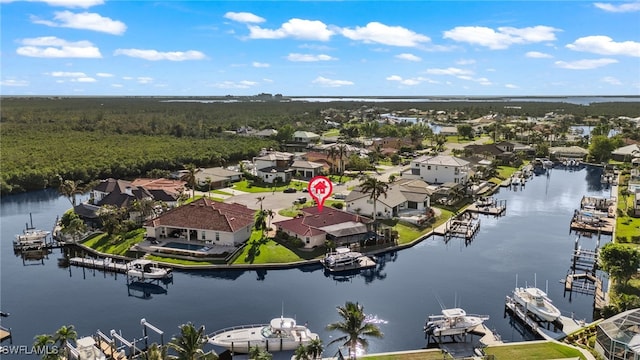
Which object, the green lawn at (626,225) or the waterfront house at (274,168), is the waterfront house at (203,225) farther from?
the green lawn at (626,225)

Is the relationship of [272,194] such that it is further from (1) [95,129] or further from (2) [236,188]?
(1) [95,129]

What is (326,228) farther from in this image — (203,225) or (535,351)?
(535,351)

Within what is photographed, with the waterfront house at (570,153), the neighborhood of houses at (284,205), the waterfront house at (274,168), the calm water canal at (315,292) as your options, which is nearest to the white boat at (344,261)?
the calm water canal at (315,292)

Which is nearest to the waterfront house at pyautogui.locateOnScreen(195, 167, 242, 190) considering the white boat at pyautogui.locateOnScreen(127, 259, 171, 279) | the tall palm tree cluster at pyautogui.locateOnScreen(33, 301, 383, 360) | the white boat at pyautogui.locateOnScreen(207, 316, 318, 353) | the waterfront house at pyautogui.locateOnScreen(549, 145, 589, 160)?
the white boat at pyautogui.locateOnScreen(127, 259, 171, 279)

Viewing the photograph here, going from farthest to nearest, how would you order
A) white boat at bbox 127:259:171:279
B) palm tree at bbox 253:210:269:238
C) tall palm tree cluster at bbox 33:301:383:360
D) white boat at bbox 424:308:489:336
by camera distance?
palm tree at bbox 253:210:269:238, white boat at bbox 127:259:171:279, white boat at bbox 424:308:489:336, tall palm tree cluster at bbox 33:301:383:360

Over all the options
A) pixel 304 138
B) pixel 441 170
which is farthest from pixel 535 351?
pixel 304 138

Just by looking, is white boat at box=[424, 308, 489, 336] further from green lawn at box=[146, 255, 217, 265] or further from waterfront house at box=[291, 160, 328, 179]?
waterfront house at box=[291, 160, 328, 179]

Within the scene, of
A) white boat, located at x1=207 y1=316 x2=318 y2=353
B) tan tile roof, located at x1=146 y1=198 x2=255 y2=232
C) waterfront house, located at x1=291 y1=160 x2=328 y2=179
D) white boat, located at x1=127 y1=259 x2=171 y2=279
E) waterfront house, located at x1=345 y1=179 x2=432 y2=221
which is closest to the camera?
white boat, located at x1=207 y1=316 x2=318 y2=353
